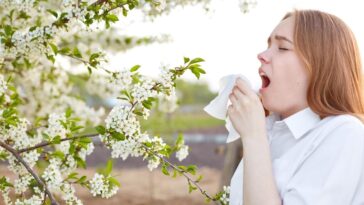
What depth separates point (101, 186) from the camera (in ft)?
7.99

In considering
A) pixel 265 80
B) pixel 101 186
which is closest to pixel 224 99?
pixel 265 80

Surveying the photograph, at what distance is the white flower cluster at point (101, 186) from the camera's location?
244 centimetres

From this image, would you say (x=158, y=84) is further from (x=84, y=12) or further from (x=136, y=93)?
(x=84, y=12)

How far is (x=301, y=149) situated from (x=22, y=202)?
1.23 metres

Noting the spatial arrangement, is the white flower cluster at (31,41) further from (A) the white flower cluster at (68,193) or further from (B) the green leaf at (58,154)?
(A) the white flower cluster at (68,193)

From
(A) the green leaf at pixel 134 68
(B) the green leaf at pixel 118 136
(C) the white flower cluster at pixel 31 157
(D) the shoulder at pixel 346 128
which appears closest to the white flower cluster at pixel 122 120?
(B) the green leaf at pixel 118 136

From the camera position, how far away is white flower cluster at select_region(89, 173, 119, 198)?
2441 millimetres

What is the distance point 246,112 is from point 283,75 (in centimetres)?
18

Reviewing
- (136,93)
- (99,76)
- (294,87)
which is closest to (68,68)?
(99,76)

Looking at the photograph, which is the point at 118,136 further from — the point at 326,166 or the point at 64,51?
the point at 326,166

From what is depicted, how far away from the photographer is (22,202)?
248 cm

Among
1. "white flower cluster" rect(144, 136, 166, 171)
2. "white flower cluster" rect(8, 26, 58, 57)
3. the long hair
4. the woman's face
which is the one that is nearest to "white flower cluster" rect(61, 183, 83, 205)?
"white flower cluster" rect(144, 136, 166, 171)

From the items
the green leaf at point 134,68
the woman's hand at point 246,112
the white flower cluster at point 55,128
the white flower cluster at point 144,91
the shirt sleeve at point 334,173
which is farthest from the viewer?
the white flower cluster at point 55,128

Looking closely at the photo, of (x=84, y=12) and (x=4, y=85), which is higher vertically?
(x=84, y=12)
